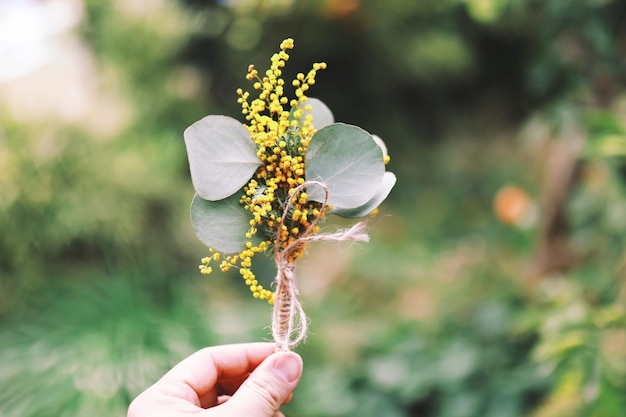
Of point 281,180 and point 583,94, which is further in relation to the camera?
point 583,94

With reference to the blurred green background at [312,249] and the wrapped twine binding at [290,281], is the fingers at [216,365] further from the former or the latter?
the blurred green background at [312,249]

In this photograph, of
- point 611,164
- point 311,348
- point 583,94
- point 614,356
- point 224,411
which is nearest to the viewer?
point 224,411

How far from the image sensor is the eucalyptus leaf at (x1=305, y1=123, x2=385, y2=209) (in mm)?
739

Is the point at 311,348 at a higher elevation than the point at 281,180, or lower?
higher

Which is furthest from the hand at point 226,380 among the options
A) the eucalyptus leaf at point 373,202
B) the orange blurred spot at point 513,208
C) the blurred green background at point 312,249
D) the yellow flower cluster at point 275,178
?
the orange blurred spot at point 513,208

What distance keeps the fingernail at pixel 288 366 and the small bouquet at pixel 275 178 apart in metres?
0.06

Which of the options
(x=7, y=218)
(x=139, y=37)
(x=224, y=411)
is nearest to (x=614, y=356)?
(x=224, y=411)

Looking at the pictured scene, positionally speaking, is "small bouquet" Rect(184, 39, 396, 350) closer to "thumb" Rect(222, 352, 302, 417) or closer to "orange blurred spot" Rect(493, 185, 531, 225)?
"thumb" Rect(222, 352, 302, 417)

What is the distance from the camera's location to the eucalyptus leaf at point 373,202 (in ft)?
2.53

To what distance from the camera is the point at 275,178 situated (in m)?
0.76

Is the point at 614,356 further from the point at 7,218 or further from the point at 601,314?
the point at 7,218

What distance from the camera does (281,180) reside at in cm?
77

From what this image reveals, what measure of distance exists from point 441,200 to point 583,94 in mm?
1964

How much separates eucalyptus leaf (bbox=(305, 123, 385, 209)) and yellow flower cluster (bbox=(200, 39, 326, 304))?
1.0 inches
